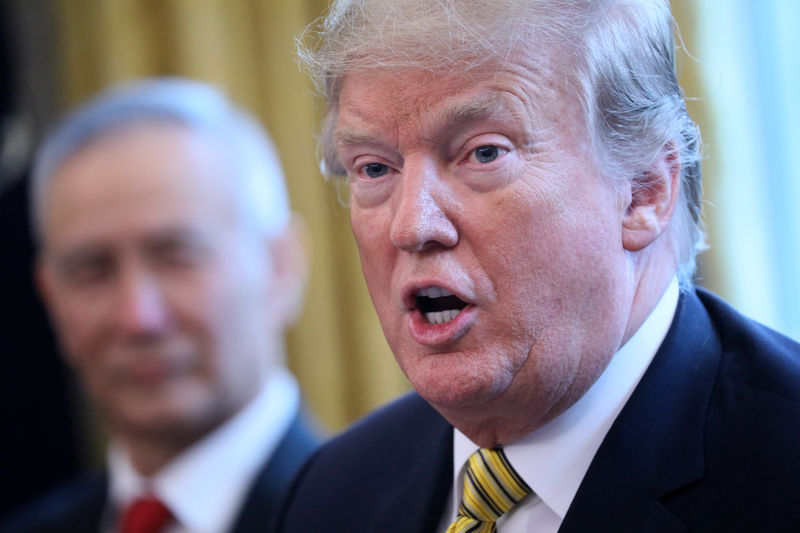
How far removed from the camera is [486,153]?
116cm

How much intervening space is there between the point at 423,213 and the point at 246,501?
118cm

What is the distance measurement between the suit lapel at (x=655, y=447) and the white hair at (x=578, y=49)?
0.76 ft

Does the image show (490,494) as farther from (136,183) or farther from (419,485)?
(136,183)

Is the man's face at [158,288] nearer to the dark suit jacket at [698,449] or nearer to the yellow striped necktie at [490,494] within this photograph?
the dark suit jacket at [698,449]

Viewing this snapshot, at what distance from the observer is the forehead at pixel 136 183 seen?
2277mm

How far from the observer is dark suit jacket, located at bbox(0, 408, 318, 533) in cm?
208

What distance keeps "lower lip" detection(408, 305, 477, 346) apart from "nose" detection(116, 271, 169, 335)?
116 cm

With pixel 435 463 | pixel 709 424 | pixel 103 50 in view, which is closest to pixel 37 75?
pixel 103 50

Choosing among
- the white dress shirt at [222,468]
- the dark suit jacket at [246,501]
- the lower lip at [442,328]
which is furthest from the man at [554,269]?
the white dress shirt at [222,468]

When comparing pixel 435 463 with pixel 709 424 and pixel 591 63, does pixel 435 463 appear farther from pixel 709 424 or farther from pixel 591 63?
pixel 591 63

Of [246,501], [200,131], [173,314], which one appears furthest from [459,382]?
[200,131]

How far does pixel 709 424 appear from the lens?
1.17 metres

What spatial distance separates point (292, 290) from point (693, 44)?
1.16 meters

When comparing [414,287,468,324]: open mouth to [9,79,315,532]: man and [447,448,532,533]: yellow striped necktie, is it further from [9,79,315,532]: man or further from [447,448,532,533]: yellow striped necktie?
[9,79,315,532]: man
